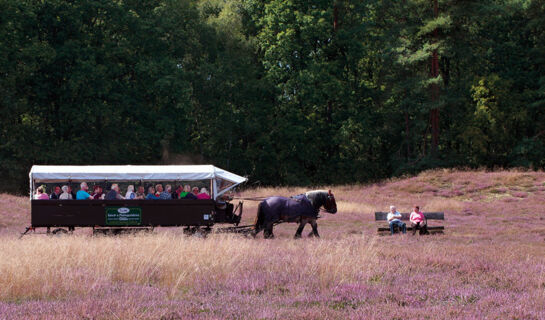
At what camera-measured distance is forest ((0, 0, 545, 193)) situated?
1913 inches

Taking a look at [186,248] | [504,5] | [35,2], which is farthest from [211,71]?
[186,248]

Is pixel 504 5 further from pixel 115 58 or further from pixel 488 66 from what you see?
pixel 115 58

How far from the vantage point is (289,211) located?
784 inches

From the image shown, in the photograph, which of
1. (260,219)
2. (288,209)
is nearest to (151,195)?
(260,219)

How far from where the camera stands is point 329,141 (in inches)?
2184

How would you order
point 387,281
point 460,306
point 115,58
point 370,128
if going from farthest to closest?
1. point 370,128
2. point 115,58
3. point 387,281
4. point 460,306

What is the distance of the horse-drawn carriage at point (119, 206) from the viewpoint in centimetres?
1928

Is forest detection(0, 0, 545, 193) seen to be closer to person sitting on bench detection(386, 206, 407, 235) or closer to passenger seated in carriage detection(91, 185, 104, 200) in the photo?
passenger seated in carriage detection(91, 185, 104, 200)

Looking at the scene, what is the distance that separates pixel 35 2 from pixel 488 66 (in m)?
41.7

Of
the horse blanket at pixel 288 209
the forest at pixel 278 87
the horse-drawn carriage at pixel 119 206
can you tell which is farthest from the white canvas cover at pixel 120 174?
the forest at pixel 278 87

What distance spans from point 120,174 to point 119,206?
1091 mm

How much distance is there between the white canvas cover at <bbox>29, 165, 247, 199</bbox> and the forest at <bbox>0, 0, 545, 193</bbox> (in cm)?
2893

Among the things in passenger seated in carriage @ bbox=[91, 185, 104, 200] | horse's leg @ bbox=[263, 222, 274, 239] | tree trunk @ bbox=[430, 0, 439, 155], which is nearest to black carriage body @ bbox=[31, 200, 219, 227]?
passenger seated in carriage @ bbox=[91, 185, 104, 200]

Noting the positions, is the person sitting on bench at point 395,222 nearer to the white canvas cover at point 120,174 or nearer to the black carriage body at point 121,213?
the white canvas cover at point 120,174
